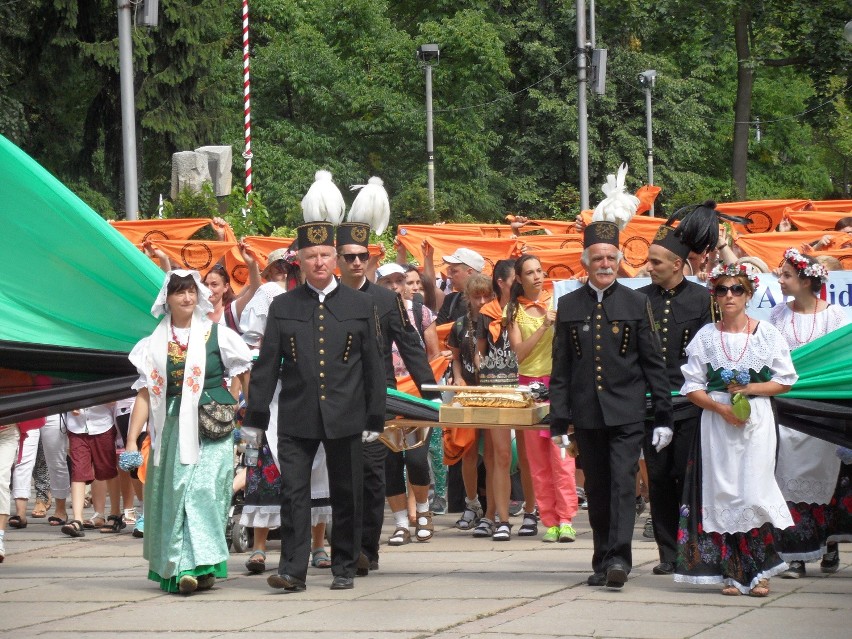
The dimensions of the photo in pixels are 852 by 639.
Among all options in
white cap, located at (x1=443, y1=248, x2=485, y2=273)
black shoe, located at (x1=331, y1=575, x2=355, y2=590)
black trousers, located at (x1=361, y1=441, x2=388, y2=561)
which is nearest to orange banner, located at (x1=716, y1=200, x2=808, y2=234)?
white cap, located at (x1=443, y1=248, x2=485, y2=273)

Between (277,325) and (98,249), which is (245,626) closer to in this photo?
(277,325)

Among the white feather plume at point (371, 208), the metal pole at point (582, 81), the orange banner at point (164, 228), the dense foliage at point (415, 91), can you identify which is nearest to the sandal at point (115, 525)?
the white feather plume at point (371, 208)

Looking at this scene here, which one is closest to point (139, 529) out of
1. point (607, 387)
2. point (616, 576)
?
point (607, 387)

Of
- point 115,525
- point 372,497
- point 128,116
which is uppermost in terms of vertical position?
point 128,116

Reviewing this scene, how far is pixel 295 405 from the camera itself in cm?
875

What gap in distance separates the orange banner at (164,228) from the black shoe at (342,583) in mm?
8196

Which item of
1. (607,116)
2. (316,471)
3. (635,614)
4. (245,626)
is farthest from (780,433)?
(607,116)

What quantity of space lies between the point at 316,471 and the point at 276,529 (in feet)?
4.82

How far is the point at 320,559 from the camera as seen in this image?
9.73m

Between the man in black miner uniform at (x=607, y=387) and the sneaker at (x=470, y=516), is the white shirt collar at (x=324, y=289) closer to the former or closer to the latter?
the man in black miner uniform at (x=607, y=387)

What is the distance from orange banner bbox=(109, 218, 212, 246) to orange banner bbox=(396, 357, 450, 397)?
5182 mm

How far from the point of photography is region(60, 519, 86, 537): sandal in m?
12.0

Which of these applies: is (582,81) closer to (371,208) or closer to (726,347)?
(371,208)

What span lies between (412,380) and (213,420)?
229cm
